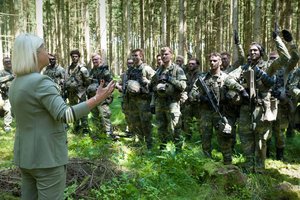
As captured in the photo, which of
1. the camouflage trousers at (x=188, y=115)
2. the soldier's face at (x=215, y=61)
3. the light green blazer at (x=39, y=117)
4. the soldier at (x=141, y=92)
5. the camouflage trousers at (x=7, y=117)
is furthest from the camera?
the camouflage trousers at (x=7, y=117)

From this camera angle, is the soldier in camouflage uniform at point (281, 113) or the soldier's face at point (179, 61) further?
the soldier's face at point (179, 61)

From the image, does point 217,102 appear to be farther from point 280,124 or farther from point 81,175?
point 81,175

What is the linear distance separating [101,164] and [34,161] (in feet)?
8.11

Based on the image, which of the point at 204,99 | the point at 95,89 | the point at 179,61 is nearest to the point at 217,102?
the point at 204,99

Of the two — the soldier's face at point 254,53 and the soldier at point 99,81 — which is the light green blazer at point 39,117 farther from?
A: the soldier at point 99,81

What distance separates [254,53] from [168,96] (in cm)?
203

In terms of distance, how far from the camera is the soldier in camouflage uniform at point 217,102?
20.3 ft

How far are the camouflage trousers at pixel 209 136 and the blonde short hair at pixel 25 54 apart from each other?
4.39 meters

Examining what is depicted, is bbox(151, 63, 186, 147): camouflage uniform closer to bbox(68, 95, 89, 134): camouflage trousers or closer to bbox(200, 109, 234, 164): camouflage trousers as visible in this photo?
bbox(200, 109, 234, 164): camouflage trousers

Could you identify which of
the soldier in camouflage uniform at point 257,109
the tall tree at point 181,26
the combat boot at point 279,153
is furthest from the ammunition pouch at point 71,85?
the tall tree at point 181,26

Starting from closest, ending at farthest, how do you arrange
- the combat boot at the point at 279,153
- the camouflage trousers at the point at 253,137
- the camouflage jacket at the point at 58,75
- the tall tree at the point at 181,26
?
the camouflage trousers at the point at 253,137 → the combat boot at the point at 279,153 → the camouflage jacket at the point at 58,75 → the tall tree at the point at 181,26

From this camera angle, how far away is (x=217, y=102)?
20.4 feet

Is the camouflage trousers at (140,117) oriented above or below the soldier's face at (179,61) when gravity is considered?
below

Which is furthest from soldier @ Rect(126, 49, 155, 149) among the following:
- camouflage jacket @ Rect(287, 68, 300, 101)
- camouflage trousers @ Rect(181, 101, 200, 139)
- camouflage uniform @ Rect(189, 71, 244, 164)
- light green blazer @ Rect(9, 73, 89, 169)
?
light green blazer @ Rect(9, 73, 89, 169)
